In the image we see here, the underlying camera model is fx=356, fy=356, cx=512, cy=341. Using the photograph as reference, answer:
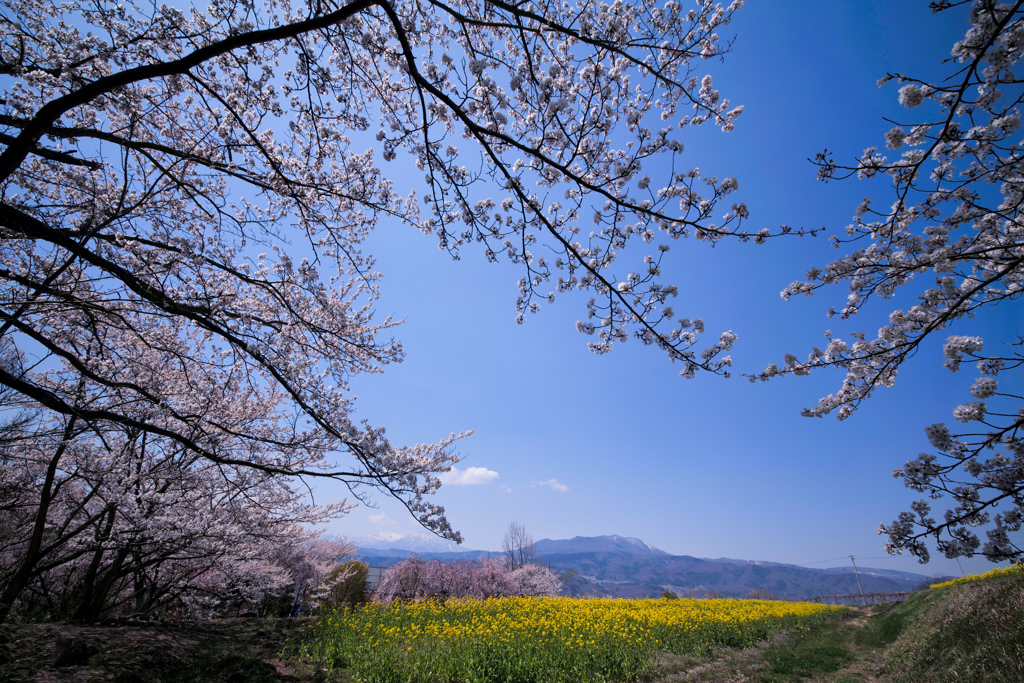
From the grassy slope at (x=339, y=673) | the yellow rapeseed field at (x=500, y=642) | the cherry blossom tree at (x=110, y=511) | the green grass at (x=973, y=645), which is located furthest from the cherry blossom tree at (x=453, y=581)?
the green grass at (x=973, y=645)

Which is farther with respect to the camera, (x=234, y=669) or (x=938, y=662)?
(x=938, y=662)

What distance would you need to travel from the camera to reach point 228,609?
10.7 metres

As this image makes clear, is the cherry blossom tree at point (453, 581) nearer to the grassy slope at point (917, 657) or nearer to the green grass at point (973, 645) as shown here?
the grassy slope at point (917, 657)

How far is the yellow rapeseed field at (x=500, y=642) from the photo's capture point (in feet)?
16.8

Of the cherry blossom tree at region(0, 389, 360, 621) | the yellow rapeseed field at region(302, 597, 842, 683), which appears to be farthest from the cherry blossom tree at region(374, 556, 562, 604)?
the cherry blossom tree at region(0, 389, 360, 621)

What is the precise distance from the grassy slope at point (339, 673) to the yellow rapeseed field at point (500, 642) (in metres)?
0.49

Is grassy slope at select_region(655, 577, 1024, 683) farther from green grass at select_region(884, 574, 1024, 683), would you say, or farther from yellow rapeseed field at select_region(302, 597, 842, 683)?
yellow rapeseed field at select_region(302, 597, 842, 683)

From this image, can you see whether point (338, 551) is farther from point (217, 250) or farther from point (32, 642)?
point (217, 250)

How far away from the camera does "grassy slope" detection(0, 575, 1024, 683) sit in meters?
3.74

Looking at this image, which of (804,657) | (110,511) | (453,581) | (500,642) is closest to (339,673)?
(500,642)

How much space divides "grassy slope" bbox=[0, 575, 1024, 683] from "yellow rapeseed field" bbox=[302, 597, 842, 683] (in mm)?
495

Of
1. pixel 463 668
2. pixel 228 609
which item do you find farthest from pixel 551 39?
pixel 228 609

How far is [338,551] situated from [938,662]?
18.8 metres

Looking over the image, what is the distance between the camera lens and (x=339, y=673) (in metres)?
5.23
